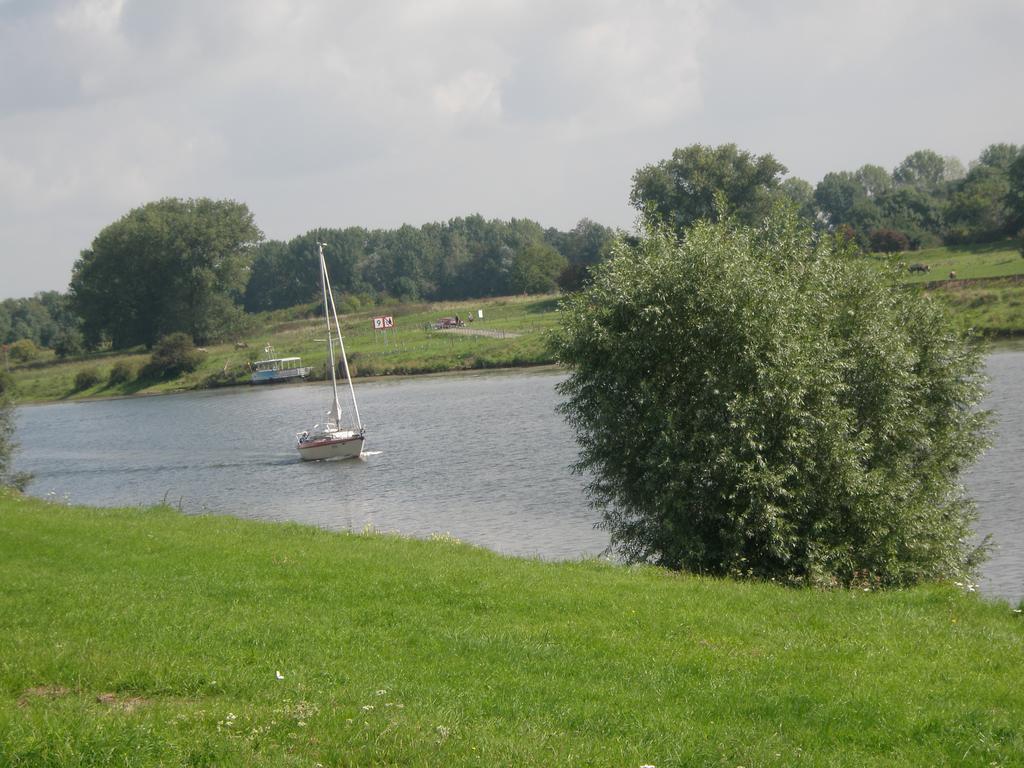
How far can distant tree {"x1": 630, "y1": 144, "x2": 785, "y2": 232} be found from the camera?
103 meters

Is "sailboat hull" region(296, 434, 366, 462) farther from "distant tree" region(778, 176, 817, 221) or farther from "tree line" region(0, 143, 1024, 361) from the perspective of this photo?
"distant tree" region(778, 176, 817, 221)

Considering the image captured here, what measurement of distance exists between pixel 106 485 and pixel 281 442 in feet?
44.0

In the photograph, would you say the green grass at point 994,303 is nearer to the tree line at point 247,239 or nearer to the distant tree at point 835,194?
the tree line at point 247,239

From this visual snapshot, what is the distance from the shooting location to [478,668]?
36.3 feet

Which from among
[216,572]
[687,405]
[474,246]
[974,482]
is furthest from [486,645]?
[474,246]

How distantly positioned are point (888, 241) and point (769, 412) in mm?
100971

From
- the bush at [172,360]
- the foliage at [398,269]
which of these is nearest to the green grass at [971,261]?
the foliage at [398,269]

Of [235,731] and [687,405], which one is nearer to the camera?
[235,731]

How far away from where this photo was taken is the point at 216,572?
16.6 m

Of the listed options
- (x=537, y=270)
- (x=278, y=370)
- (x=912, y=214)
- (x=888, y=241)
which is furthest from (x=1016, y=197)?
(x=278, y=370)

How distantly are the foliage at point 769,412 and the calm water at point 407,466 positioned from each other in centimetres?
307

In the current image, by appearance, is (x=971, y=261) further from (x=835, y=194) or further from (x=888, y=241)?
(x=835, y=194)

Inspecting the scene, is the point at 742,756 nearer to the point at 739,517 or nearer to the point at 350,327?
the point at 739,517

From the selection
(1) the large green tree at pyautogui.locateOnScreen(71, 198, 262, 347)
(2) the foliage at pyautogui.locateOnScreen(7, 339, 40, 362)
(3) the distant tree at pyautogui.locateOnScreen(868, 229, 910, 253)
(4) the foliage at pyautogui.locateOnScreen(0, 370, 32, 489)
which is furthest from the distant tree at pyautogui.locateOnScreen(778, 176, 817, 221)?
(4) the foliage at pyautogui.locateOnScreen(0, 370, 32, 489)
